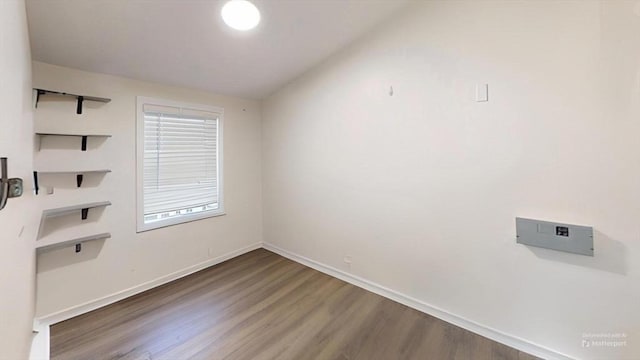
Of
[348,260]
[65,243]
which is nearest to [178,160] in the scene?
[65,243]

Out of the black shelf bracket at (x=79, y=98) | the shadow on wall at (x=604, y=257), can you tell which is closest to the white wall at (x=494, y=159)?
the shadow on wall at (x=604, y=257)

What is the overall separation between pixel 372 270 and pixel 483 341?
1.11 metres

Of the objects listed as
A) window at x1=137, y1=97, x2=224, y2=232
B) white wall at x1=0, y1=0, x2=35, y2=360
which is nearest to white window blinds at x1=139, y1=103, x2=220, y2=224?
window at x1=137, y1=97, x2=224, y2=232

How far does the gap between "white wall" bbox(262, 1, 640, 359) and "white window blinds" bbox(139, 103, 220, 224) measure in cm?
159

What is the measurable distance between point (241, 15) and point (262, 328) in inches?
106

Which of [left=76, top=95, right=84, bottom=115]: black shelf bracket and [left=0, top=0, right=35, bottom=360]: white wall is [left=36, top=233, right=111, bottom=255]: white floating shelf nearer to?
[left=0, top=0, right=35, bottom=360]: white wall

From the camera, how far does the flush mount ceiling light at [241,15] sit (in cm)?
204

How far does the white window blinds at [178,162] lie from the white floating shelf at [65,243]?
428mm

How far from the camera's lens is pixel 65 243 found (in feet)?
7.40

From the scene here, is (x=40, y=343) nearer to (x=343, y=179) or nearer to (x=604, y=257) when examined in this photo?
(x=343, y=179)

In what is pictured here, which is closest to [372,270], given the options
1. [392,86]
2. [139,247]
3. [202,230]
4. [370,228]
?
[370,228]

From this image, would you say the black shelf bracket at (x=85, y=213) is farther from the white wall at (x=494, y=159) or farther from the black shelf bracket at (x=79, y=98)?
the white wall at (x=494, y=159)

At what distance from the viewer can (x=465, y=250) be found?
2.19 m

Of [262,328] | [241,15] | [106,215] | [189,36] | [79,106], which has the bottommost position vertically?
[262,328]
